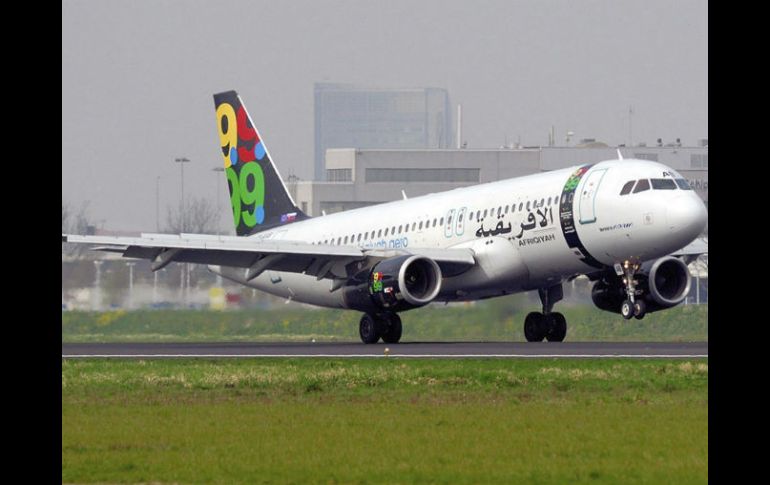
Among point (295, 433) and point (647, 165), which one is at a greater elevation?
point (647, 165)

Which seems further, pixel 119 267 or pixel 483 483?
pixel 119 267

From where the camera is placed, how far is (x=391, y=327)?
129ft

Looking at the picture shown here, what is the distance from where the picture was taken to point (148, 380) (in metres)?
24.8

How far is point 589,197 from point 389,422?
1788 centimetres

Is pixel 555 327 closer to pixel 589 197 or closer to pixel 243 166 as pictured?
pixel 589 197

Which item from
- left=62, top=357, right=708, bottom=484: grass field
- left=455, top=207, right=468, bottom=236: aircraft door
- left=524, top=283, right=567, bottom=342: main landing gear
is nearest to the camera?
left=62, top=357, right=708, bottom=484: grass field

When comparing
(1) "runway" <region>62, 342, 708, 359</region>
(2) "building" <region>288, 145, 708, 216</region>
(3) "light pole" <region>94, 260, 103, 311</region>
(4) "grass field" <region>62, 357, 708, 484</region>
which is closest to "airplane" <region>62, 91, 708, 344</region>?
(1) "runway" <region>62, 342, 708, 359</region>

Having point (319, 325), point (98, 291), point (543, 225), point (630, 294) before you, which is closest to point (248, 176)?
point (98, 291)

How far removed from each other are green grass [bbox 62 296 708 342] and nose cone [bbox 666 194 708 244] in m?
12.5

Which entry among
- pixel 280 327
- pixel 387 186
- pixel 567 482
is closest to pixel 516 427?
pixel 567 482

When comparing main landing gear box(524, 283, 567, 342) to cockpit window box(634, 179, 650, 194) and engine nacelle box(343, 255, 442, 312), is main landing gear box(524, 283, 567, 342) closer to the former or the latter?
engine nacelle box(343, 255, 442, 312)

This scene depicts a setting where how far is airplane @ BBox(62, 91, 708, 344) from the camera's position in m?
35.2

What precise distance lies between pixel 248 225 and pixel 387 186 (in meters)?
67.7
